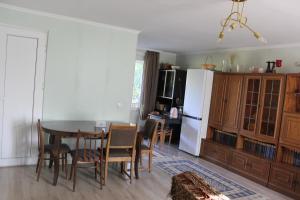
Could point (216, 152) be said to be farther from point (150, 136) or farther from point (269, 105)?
point (150, 136)

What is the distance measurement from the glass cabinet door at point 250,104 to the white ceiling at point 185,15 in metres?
0.74

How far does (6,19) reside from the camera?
12.7 feet

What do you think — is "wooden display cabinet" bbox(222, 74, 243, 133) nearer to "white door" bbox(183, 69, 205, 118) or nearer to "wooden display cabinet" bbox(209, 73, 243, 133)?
"wooden display cabinet" bbox(209, 73, 243, 133)

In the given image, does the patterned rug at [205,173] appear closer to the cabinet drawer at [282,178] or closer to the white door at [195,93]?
the cabinet drawer at [282,178]

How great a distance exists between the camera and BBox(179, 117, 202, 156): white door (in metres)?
5.74

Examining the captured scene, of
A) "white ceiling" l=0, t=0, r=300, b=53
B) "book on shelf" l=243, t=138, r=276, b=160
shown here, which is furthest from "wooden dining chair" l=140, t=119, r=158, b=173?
"book on shelf" l=243, t=138, r=276, b=160

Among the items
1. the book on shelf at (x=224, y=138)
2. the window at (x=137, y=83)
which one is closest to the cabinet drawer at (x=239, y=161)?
the book on shelf at (x=224, y=138)

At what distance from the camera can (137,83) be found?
24.0 feet

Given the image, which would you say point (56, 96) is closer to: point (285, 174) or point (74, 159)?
point (74, 159)

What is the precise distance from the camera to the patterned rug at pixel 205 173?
3918 mm

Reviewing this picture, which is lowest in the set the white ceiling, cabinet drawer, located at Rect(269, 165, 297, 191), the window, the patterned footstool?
cabinet drawer, located at Rect(269, 165, 297, 191)

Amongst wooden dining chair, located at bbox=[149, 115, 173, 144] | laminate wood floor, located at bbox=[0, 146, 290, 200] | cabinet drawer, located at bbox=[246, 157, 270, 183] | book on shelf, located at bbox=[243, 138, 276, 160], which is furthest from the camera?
wooden dining chair, located at bbox=[149, 115, 173, 144]

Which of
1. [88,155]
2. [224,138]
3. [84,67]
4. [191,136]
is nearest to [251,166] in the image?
[224,138]

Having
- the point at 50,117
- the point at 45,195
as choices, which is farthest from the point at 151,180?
the point at 50,117
